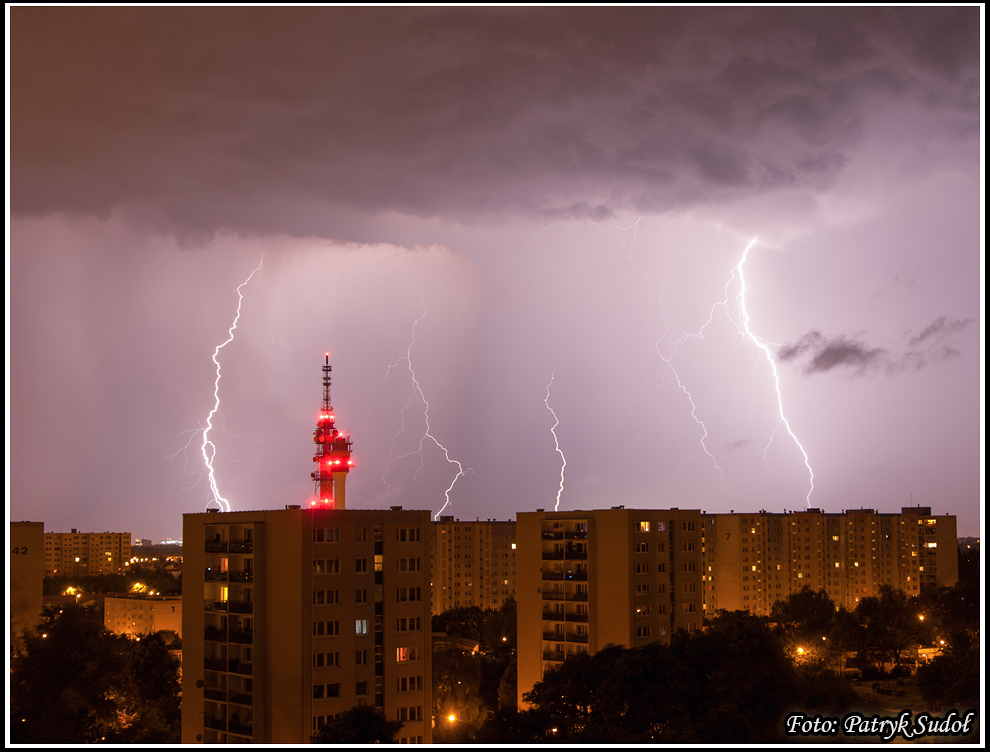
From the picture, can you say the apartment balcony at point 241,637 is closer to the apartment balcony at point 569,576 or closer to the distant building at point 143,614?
the apartment balcony at point 569,576

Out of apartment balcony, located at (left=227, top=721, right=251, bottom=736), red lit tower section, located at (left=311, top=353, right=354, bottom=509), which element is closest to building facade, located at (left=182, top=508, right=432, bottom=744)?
apartment balcony, located at (left=227, top=721, right=251, bottom=736)

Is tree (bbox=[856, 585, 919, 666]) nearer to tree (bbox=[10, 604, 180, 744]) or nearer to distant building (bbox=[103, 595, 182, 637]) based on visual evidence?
tree (bbox=[10, 604, 180, 744])

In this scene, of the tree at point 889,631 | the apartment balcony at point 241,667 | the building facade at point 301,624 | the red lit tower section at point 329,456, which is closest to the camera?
the building facade at point 301,624

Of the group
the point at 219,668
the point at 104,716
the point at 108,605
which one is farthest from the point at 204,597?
the point at 108,605

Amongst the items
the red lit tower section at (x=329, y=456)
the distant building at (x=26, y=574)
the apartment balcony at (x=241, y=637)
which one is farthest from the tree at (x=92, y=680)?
the red lit tower section at (x=329, y=456)

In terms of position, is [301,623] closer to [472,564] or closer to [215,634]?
[215,634]

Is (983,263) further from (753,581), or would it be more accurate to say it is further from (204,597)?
(753,581)

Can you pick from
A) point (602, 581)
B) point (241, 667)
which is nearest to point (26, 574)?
point (241, 667)
